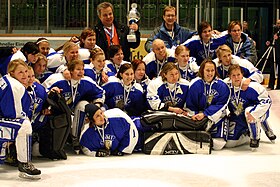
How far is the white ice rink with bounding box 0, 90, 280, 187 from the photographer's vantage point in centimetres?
414

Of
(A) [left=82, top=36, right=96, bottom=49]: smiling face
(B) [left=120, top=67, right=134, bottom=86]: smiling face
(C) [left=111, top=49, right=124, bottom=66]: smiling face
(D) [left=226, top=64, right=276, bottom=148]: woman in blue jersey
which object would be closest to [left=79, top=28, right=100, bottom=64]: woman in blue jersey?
(A) [left=82, top=36, right=96, bottom=49]: smiling face

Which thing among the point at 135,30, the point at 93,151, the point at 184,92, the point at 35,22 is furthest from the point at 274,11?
the point at 93,151

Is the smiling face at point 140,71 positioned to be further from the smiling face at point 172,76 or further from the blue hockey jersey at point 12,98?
the blue hockey jersey at point 12,98

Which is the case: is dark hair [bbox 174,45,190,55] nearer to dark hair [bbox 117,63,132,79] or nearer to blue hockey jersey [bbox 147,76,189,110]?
blue hockey jersey [bbox 147,76,189,110]

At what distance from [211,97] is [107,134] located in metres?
1.03

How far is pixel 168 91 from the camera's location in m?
5.43

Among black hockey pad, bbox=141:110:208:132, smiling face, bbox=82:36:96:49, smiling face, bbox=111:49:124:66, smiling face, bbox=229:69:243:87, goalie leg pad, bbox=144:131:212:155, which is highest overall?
smiling face, bbox=82:36:96:49

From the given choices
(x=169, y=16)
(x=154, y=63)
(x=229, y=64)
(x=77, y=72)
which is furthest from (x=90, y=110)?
(x=169, y=16)

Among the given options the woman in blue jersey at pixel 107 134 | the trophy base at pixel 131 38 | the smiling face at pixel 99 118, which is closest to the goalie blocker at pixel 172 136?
the woman in blue jersey at pixel 107 134

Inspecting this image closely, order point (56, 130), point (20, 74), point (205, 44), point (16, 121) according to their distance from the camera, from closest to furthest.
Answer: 1. point (16, 121)
2. point (20, 74)
3. point (56, 130)
4. point (205, 44)

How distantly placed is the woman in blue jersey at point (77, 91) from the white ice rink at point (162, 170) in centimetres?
33

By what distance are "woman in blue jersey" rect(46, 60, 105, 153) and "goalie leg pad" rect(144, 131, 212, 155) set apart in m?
0.59

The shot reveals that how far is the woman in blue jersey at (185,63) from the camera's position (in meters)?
5.61

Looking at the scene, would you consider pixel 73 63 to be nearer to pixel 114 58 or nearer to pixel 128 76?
pixel 128 76
